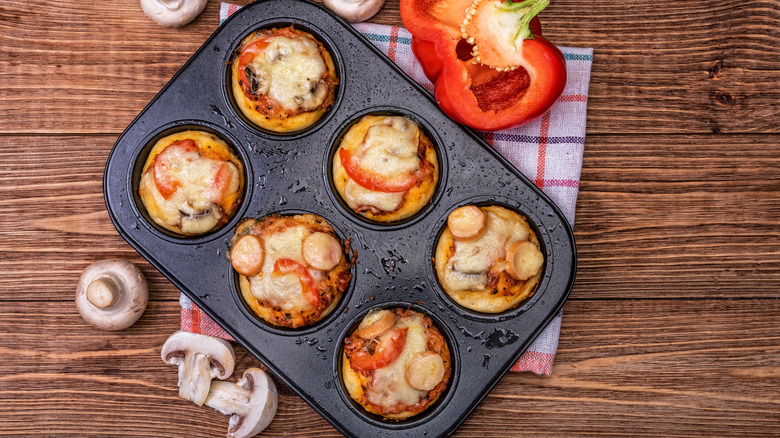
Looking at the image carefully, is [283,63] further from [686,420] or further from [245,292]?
[686,420]

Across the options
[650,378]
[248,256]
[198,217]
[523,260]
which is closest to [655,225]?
[650,378]

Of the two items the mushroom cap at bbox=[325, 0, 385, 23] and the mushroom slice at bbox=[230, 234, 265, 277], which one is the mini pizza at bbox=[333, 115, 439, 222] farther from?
the mushroom cap at bbox=[325, 0, 385, 23]

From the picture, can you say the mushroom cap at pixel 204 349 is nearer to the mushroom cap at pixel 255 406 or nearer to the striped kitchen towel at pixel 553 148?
the mushroom cap at pixel 255 406

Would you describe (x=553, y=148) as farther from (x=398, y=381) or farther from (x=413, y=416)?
(x=413, y=416)

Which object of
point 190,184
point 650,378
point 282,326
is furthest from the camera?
point 650,378

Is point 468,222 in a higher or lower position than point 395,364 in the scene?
higher

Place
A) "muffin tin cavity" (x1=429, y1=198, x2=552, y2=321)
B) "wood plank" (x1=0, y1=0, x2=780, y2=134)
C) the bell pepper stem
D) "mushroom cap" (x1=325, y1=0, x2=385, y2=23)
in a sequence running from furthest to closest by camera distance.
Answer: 1. "wood plank" (x1=0, y1=0, x2=780, y2=134)
2. "mushroom cap" (x1=325, y1=0, x2=385, y2=23)
3. "muffin tin cavity" (x1=429, y1=198, x2=552, y2=321)
4. the bell pepper stem

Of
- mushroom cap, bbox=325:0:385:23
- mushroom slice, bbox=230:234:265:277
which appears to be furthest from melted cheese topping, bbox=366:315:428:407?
mushroom cap, bbox=325:0:385:23
